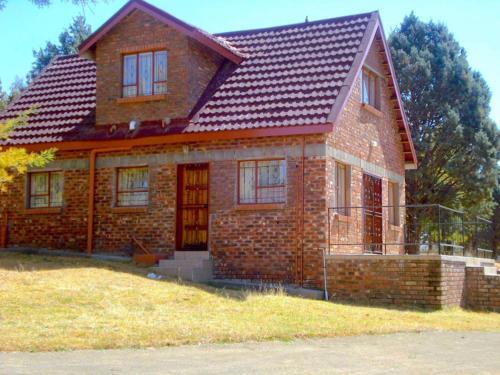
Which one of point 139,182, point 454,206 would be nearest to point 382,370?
point 139,182

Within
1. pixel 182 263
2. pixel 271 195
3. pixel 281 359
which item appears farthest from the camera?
pixel 271 195

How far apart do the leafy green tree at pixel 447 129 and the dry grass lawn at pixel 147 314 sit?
15.2 m

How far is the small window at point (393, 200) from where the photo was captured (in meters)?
22.7

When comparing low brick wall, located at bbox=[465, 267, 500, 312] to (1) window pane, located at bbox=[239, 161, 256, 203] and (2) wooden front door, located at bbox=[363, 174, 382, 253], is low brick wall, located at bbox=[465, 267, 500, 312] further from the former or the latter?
(1) window pane, located at bbox=[239, 161, 256, 203]

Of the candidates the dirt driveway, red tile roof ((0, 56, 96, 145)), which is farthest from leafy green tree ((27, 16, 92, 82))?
the dirt driveway

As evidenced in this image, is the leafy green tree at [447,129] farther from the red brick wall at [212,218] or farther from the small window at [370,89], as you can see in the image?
the red brick wall at [212,218]

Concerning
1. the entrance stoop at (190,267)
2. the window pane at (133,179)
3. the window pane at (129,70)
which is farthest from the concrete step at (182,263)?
the window pane at (129,70)

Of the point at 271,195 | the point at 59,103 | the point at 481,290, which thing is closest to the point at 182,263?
the point at 271,195

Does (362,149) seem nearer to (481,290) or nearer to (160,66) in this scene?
(481,290)

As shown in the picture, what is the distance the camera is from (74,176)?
2073cm

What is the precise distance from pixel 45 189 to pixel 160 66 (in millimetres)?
4851

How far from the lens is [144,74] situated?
20.2 metres

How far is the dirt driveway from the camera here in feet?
28.6

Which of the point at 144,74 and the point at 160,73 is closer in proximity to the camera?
the point at 160,73
